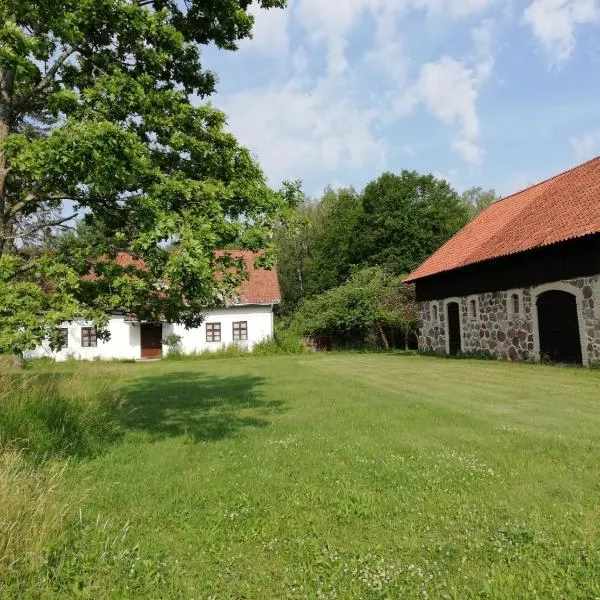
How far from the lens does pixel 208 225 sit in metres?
5.35

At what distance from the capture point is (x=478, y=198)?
6025 cm

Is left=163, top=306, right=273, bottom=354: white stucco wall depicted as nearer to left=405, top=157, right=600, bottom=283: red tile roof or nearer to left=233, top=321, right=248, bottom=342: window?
left=233, top=321, right=248, bottom=342: window

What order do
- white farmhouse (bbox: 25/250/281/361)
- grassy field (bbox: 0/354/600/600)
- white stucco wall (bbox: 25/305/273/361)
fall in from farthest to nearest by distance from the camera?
white farmhouse (bbox: 25/250/281/361), white stucco wall (bbox: 25/305/273/361), grassy field (bbox: 0/354/600/600)

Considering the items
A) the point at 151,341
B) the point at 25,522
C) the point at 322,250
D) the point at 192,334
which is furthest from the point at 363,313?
the point at 25,522

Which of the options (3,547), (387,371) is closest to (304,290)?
(387,371)

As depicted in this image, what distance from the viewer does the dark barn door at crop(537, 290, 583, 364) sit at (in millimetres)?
16000

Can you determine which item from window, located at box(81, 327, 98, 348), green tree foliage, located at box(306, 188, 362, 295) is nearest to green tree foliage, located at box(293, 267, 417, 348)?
green tree foliage, located at box(306, 188, 362, 295)

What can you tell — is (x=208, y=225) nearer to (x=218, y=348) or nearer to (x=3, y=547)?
(x=3, y=547)

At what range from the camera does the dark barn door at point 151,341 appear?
30250mm

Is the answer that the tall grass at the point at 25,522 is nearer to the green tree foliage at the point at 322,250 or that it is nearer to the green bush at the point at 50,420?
the green bush at the point at 50,420

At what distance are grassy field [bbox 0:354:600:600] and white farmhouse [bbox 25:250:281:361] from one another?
71.3 feet

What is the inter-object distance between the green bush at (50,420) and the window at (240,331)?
21967 millimetres

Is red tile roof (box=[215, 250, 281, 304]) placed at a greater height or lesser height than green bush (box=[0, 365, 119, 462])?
greater

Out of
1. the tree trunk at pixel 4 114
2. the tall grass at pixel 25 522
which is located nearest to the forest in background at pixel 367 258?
the tree trunk at pixel 4 114
